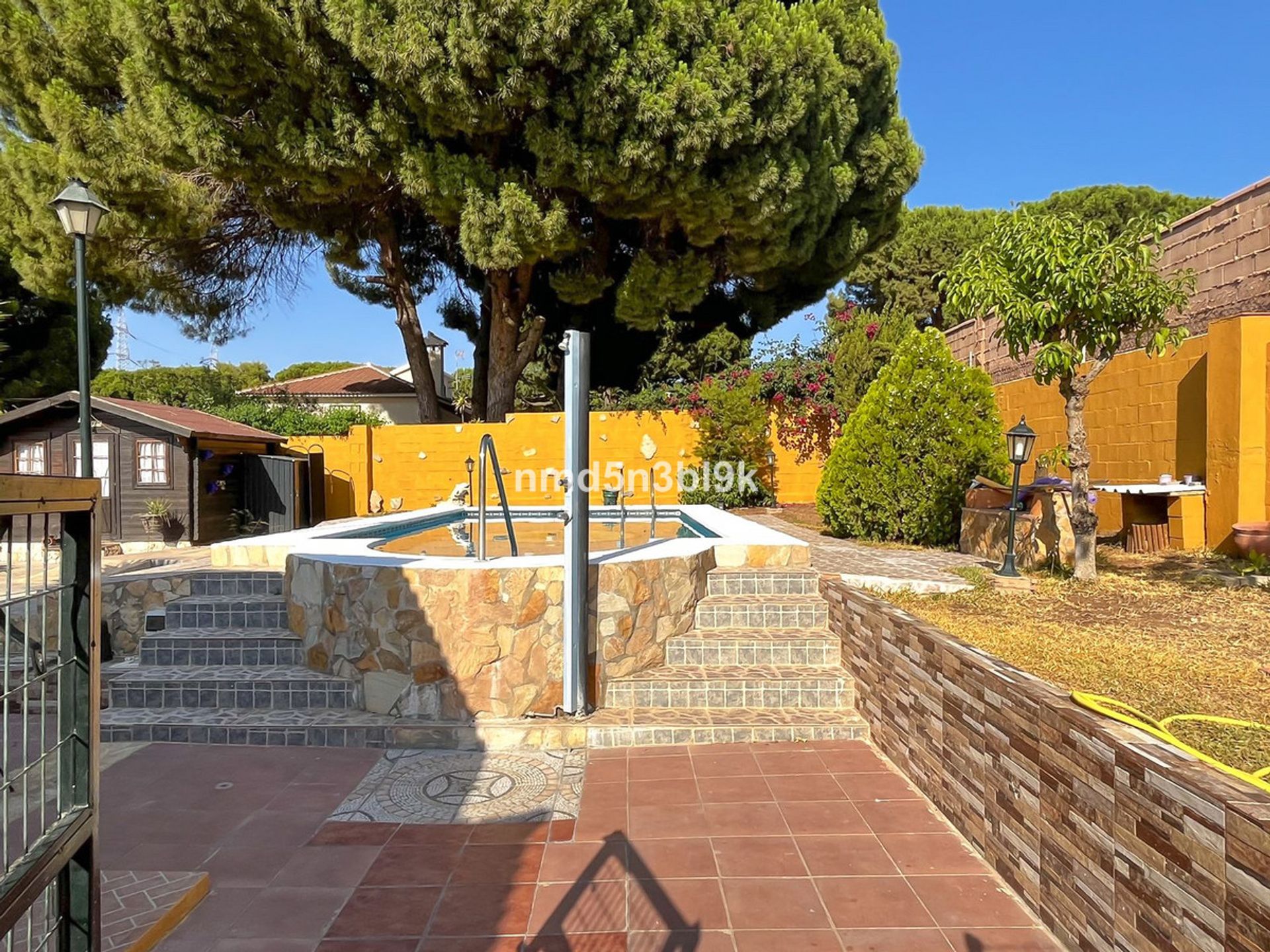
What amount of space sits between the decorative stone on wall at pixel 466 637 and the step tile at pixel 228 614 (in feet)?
3.16

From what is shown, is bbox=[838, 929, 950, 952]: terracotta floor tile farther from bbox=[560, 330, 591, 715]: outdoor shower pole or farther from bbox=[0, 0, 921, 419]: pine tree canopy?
bbox=[0, 0, 921, 419]: pine tree canopy

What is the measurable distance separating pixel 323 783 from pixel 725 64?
410 inches

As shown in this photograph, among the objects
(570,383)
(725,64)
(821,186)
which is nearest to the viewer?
(570,383)

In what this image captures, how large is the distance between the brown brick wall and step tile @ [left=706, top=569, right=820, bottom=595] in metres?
4.63

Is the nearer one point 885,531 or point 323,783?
point 323,783

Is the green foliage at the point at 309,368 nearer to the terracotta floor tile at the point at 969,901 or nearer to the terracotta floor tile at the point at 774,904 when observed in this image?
the terracotta floor tile at the point at 774,904

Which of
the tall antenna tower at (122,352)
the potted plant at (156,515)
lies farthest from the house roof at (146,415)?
the tall antenna tower at (122,352)

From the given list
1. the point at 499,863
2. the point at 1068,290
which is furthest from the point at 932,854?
the point at 1068,290

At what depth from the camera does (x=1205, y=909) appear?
1.59m

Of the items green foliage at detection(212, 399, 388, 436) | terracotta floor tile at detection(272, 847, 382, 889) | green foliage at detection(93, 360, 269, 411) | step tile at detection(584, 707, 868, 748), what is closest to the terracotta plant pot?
step tile at detection(584, 707, 868, 748)

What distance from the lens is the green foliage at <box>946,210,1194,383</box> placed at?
511 centimetres

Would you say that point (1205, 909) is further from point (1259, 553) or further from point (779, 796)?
point (1259, 553)

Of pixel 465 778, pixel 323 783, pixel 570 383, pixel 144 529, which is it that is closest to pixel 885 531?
pixel 570 383

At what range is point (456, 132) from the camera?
1035cm
